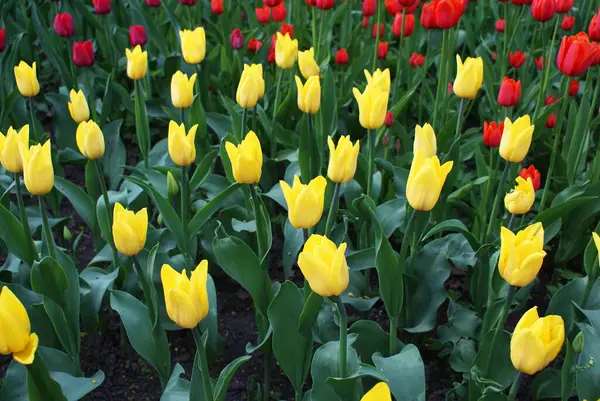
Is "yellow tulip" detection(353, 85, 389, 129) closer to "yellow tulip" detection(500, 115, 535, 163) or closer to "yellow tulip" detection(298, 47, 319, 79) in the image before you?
"yellow tulip" detection(500, 115, 535, 163)

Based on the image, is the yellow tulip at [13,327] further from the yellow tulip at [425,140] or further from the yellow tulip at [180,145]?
the yellow tulip at [425,140]

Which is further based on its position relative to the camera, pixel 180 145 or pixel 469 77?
pixel 469 77

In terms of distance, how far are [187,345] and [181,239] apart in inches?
16.2

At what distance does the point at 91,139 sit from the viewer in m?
1.95

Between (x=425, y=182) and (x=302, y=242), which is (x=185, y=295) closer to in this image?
(x=425, y=182)

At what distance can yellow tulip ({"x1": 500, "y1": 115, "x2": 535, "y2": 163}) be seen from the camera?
182 centimetres

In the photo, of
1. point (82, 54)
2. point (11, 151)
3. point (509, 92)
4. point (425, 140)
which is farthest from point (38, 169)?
point (509, 92)

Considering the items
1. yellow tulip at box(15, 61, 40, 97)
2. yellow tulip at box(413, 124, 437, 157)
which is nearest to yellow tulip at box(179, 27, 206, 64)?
yellow tulip at box(15, 61, 40, 97)

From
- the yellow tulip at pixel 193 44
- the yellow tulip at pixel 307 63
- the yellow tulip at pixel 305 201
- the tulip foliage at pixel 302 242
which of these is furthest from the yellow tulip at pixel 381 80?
the yellow tulip at pixel 193 44

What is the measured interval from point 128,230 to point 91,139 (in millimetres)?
514

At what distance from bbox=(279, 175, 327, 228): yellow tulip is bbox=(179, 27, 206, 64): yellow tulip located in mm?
1207

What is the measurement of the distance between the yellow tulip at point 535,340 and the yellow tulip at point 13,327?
92 cm

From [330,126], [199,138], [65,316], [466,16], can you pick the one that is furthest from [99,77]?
[466,16]

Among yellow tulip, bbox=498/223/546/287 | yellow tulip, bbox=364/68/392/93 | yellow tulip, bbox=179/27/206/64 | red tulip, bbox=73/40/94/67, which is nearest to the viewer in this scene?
yellow tulip, bbox=498/223/546/287
